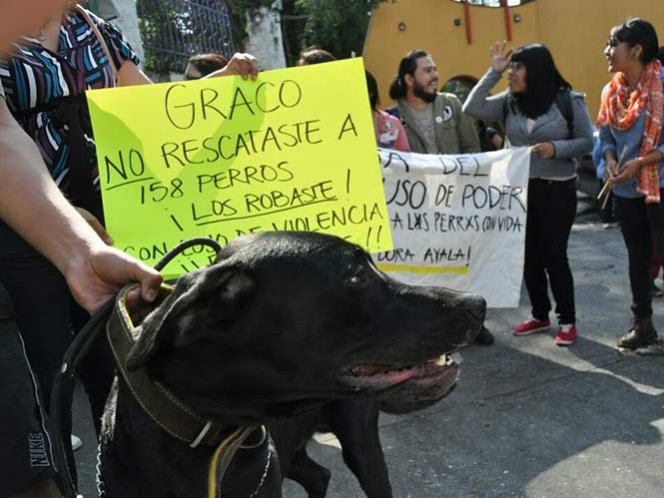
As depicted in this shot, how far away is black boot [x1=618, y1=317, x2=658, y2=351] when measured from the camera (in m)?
4.64

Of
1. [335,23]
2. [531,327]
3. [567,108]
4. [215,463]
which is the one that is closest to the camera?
[215,463]

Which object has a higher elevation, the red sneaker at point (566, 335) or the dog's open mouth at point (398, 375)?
the dog's open mouth at point (398, 375)

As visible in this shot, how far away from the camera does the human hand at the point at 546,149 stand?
4.69 meters

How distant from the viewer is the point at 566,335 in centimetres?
489

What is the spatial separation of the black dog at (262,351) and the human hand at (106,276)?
0.08m

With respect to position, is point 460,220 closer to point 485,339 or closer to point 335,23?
point 485,339

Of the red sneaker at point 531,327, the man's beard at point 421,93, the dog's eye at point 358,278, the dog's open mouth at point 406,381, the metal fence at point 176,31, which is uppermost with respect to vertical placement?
the metal fence at point 176,31

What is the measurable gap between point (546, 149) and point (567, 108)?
340 mm

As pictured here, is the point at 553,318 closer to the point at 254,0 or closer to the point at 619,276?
the point at 619,276

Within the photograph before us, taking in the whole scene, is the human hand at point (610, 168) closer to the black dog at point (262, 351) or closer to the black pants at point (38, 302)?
the black dog at point (262, 351)

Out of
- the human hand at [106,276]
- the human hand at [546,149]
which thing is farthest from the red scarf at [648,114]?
the human hand at [106,276]

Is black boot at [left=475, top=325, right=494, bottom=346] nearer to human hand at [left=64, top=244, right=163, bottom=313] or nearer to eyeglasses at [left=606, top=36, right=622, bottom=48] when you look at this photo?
eyeglasses at [left=606, top=36, right=622, bottom=48]

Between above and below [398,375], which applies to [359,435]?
below

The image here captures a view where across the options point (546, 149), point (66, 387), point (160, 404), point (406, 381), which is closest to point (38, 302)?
point (66, 387)
